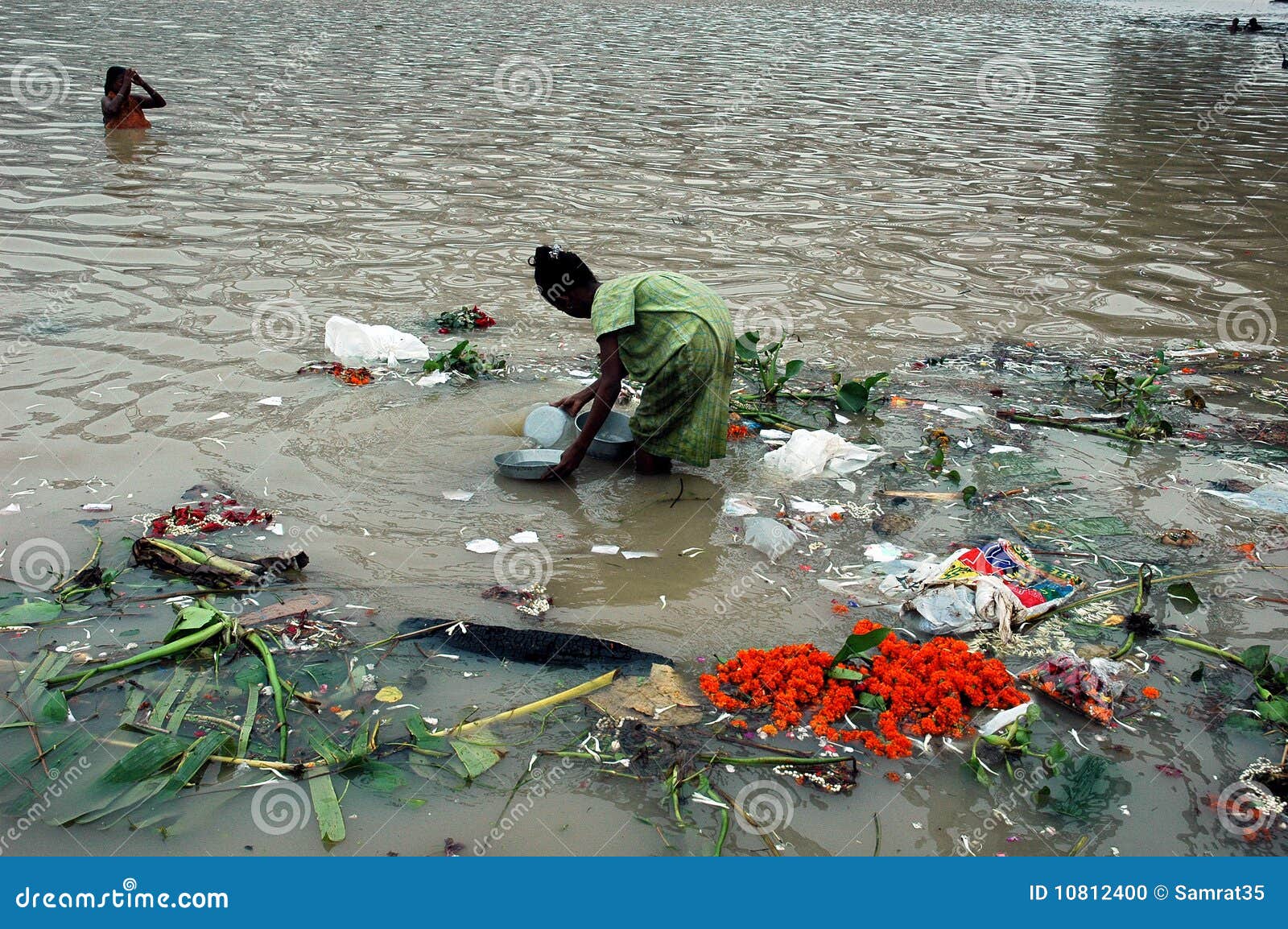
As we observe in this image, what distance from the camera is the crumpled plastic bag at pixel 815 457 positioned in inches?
200

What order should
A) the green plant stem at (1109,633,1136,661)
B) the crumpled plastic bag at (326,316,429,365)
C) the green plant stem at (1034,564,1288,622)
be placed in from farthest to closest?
the crumpled plastic bag at (326,316,429,365) < the green plant stem at (1034,564,1288,622) < the green plant stem at (1109,633,1136,661)

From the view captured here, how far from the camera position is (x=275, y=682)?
3.26 meters

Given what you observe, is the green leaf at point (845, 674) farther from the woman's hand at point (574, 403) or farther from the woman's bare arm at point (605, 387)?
the woman's hand at point (574, 403)

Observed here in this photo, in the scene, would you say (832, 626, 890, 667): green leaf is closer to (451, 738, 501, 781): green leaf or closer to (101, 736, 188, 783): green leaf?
(451, 738, 501, 781): green leaf

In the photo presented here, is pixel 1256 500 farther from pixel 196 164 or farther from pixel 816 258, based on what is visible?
pixel 196 164

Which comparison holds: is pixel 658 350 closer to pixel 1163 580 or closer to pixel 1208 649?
pixel 1163 580

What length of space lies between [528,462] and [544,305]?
2.73m

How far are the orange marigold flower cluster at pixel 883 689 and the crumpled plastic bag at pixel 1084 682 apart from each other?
0.34 ft

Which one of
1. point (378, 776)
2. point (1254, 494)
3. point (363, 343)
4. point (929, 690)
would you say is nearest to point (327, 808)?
point (378, 776)

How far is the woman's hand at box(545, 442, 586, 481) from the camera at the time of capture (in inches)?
186

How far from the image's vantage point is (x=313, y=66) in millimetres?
17250

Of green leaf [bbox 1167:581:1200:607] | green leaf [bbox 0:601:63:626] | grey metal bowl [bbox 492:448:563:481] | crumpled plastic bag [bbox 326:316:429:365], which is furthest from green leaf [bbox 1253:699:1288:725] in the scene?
crumpled plastic bag [bbox 326:316:429:365]

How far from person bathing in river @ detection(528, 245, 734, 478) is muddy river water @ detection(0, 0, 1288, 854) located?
0.26m

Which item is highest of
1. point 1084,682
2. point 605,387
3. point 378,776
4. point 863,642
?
point 605,387
